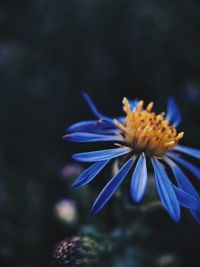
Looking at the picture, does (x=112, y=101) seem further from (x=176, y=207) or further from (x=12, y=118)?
(x=176, y=207)

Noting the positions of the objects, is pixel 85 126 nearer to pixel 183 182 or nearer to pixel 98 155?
pixel 98 155

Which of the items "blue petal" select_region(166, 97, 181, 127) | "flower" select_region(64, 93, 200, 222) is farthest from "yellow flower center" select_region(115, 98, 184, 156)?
"blue petal" select_region(166, 97, 181, 127)

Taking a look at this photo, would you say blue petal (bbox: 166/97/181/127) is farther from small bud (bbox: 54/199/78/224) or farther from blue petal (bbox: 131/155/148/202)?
small bud (bbox: 54/199/78/224)

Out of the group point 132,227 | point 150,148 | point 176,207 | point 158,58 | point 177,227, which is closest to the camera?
point 176,207

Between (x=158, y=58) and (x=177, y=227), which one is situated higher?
(x=158, y=58)

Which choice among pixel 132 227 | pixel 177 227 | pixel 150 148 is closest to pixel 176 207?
pixel 150 148

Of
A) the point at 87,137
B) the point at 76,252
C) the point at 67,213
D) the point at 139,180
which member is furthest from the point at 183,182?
the point at 67,213
